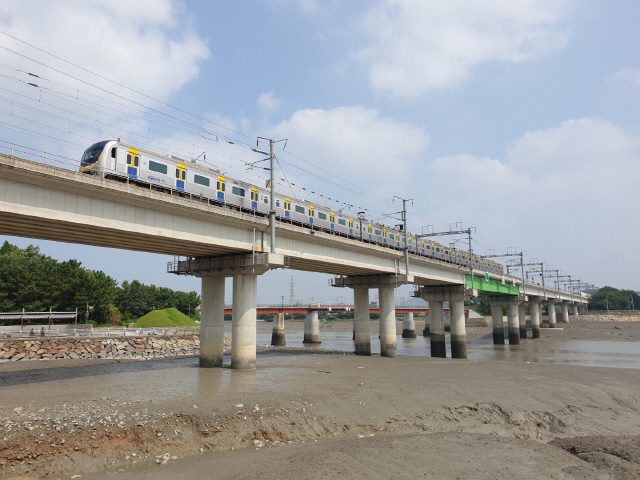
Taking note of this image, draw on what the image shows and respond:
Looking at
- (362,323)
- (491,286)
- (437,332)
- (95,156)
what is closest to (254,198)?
(95,156)

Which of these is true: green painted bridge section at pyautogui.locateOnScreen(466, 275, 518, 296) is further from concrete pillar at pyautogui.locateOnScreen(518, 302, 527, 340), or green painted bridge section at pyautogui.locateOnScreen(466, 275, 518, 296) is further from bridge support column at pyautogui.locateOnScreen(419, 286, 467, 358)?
concrete pillar at pyautogui.locateOnScreen(518, 302, 527, 340)

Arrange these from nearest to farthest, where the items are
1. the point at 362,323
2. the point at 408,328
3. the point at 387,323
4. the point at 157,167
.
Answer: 1. the point at 157,167
2. the point at 387,323
3. the point at 362,323
4. the point at 408,328

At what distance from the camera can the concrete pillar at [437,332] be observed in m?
49.5

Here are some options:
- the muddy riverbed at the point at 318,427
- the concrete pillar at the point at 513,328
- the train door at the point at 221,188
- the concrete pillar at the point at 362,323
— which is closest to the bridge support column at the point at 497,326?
the concrete pillar at the point at 513,328

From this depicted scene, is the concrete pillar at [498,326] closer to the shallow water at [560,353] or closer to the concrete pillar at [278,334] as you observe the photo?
the shallow water at [560,353]

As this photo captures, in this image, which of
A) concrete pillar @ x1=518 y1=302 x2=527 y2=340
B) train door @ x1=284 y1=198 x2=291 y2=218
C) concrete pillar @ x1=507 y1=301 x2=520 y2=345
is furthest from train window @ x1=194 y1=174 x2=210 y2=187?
concrete pillar @ x1=518 y1=302 x2=527 y2=340

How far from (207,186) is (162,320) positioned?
4214 centimetres

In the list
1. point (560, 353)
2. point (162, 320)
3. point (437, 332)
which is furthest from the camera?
point (162, 320)

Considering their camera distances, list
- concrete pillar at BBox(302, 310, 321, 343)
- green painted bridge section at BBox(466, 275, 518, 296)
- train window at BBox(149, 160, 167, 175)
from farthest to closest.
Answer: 1. concrete pillar at BBox(302, 310, 321, 343)
2. green painted bridge section at BBox(466, 275, 518, 296)
3. train window at BBox(149, 160, 167, 175)

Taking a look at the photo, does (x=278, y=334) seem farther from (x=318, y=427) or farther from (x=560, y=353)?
(x=318, y=427)

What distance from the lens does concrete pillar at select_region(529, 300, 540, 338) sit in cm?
8856

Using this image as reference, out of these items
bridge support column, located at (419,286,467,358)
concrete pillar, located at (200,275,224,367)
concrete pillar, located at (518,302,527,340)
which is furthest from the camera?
concrete pillar, located at (518,302,527,340)

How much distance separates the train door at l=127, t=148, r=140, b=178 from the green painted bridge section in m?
45.5

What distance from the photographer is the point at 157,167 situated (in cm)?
2628
